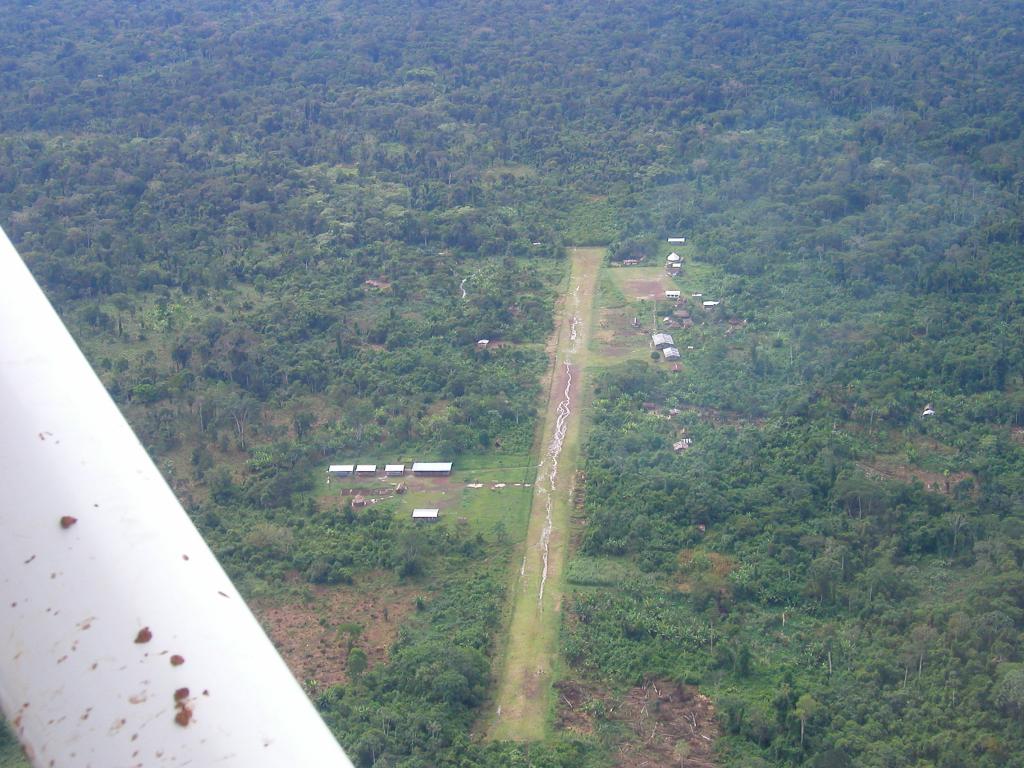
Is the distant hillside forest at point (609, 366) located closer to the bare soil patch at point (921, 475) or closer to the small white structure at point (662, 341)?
the bare soil patch at point (921, 475)

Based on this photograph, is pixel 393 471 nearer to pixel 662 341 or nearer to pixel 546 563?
pixel 546 563

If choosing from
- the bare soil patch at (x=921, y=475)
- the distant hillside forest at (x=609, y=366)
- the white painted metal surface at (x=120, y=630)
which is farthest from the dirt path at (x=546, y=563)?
the white painted metal surface at (x=120, y=630)

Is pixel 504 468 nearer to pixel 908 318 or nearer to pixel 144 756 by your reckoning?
pixel 908 318

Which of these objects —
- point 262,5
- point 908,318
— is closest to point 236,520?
point 908,318

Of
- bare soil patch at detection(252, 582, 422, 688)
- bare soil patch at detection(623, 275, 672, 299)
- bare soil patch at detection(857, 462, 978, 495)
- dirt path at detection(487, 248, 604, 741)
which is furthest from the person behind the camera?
bare soil patch at detection(623, 275, 672, 299)

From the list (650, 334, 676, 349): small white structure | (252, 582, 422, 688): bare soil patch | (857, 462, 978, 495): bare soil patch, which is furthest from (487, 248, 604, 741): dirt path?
(857, 462, 978, 495): bare soil patch

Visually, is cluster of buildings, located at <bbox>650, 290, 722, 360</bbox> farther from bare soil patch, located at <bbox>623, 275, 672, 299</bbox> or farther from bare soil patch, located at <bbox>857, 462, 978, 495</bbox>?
bare soil patch, located at <bbox>857, 462, 978, 495</bbox>
